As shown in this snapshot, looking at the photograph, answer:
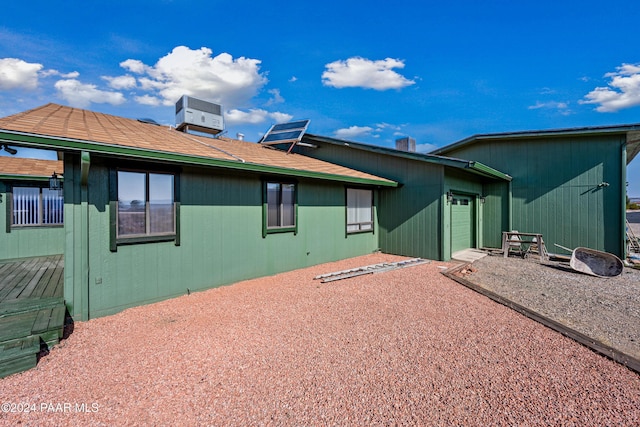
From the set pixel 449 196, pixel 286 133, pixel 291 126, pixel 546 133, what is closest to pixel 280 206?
pixel 449 196

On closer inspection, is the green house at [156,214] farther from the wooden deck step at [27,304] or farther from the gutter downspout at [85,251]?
the wooden deck step at [27,304]

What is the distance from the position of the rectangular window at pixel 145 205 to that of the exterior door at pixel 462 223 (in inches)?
311

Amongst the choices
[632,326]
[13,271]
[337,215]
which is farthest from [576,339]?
[13,271]

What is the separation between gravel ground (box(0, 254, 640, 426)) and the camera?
216cm

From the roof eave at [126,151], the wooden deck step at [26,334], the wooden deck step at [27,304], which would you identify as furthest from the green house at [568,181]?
the wooden deck step at [27,304]

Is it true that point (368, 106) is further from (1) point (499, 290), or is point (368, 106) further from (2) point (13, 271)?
(2) point (13, 271)

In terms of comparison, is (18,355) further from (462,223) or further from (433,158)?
(462,223)

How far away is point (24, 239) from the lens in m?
7.75

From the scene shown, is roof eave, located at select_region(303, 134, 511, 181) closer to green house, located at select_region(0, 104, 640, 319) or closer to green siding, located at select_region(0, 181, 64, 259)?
green house, located at select_region(0, 104, 640, 319)

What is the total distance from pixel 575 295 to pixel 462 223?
479 centimetres

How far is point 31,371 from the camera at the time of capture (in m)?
2.76

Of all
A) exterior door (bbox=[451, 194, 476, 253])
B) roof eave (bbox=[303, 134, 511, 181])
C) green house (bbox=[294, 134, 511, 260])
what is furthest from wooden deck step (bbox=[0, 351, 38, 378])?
exterior door (bbox=[451, 194, 476, 253])

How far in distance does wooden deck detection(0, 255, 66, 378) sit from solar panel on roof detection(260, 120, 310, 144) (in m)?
7.63

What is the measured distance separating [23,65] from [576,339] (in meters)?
21.6
